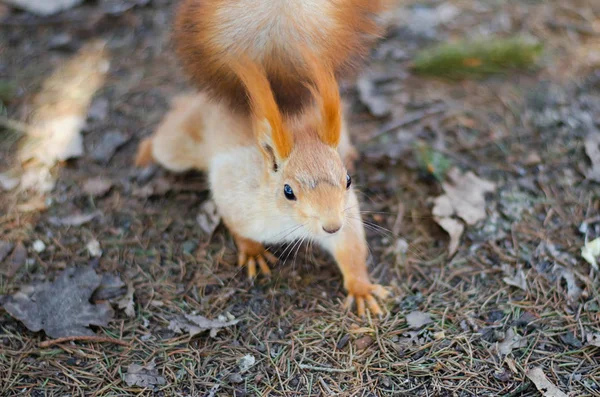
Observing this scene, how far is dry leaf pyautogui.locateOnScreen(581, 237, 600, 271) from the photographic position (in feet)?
9.27

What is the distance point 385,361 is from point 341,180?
2.73 feet

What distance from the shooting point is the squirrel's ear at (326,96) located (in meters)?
2.38

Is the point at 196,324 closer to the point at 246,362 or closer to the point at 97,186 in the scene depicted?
the point at 246,362

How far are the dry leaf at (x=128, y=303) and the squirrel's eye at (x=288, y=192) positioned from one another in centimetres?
95

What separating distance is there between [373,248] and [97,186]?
1.70 m

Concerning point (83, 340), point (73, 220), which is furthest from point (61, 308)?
point (73, 220)

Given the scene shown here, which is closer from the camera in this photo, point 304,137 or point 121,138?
point 304,137

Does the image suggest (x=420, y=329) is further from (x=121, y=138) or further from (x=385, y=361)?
(x=121, y=138)

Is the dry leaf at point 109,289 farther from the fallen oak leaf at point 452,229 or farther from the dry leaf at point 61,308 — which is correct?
the fallen oak leaf at point 452,229

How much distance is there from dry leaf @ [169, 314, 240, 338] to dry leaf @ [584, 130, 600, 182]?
2.18 m

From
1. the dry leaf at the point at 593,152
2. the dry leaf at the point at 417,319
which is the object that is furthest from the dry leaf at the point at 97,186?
the dry leaf at the point at 593,152

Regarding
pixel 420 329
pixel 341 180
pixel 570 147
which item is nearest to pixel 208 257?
pixel 341 180

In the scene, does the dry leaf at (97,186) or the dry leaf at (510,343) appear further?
the dry leaf at (97,186)

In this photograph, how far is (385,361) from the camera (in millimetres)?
2504
